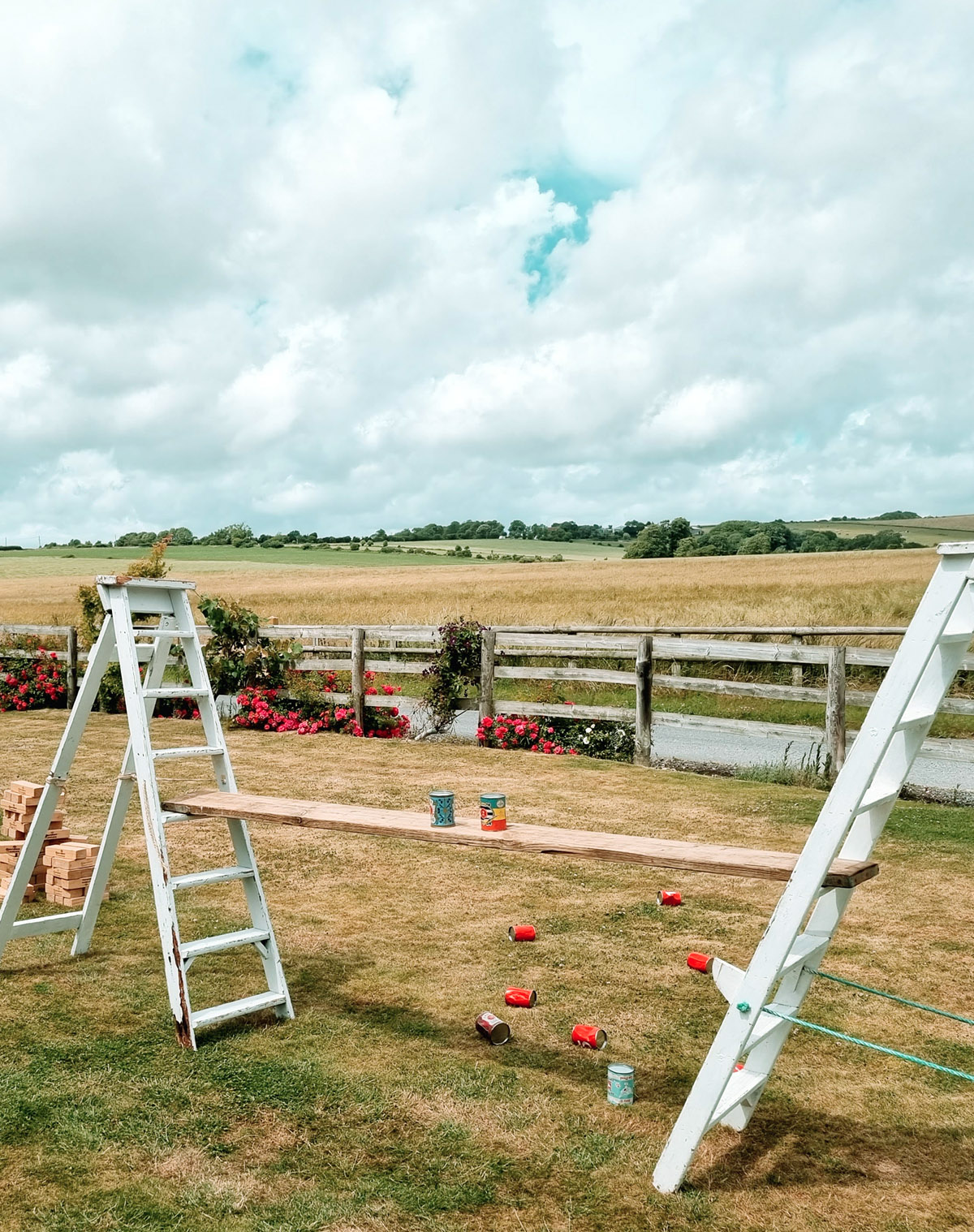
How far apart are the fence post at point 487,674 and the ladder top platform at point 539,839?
340 inches

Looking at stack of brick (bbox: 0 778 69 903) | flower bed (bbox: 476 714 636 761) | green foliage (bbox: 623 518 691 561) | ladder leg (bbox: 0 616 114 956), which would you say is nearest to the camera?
ladder leg (bbox: 0 616 114 956)

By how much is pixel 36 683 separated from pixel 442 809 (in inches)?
631

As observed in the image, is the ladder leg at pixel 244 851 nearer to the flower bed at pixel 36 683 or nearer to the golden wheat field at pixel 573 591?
the flower bed at pixel 36 683

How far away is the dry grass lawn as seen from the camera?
3471mm

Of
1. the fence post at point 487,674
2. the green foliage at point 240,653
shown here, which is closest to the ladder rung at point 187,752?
the fence post at point 487,674

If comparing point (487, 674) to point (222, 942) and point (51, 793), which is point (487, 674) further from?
point (222, 942)

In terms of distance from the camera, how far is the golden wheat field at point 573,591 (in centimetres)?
2538

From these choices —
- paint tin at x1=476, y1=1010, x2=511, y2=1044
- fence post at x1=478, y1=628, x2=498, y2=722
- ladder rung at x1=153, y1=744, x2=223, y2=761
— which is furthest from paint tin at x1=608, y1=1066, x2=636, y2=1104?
fence post at x1=478, y1=628, x2=498, y2=722

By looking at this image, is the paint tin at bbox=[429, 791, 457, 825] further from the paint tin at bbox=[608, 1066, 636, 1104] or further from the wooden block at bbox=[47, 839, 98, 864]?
the wooden block at bbox=[47, 839, 98, 864]

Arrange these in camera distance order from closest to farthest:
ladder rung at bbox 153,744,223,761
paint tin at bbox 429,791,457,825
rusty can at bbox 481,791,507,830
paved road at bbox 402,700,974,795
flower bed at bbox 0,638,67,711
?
rusty can at bbox 481,791,507,830 → paint tin at bbox 429,791,457,825 → ladder rung at bbox 153,744,223,761 → paved road at bbox 402,700,974,795 → flower bed at bbox 0,638,67,711

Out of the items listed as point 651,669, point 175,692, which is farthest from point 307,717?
point 175,692

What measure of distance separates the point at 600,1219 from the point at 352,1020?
186 centimetres

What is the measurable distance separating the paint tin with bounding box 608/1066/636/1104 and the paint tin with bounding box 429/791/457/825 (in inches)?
46.3

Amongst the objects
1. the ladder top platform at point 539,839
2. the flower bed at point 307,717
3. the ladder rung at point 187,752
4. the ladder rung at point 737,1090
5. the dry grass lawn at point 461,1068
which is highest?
the ladder rung at point 187,752
